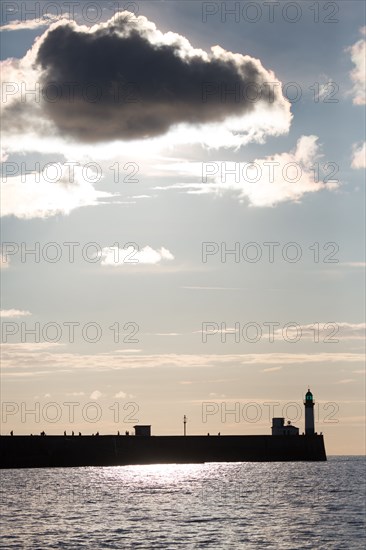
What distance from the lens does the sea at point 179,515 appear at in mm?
58866

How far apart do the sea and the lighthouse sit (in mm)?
51361

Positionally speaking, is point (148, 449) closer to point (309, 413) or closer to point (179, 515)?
point (309, 413)

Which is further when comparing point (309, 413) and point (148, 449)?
point (309, 413)

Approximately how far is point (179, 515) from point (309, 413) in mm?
98945

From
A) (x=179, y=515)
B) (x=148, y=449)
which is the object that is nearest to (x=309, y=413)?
(x=148, y=449)

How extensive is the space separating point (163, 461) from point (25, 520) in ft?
288

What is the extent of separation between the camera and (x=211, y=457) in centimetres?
16150

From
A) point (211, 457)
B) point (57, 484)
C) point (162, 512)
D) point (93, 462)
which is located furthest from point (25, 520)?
point (211, 457)

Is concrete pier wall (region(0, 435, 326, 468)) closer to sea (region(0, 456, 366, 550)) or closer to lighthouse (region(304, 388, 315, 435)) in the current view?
lighthouse (region(304, 388, 315, 435))

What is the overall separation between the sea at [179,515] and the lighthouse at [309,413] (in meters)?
51.4

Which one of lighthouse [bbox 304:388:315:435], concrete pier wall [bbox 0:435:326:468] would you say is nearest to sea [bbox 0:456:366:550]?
concrete pier wall [bbox 0:435:326:468]

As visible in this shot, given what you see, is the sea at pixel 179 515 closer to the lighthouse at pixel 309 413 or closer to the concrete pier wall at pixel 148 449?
the concrete pier wall at pixel 148 449

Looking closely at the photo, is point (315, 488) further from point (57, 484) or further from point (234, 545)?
point (234, 545)

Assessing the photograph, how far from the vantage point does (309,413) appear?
171875 millimetres
